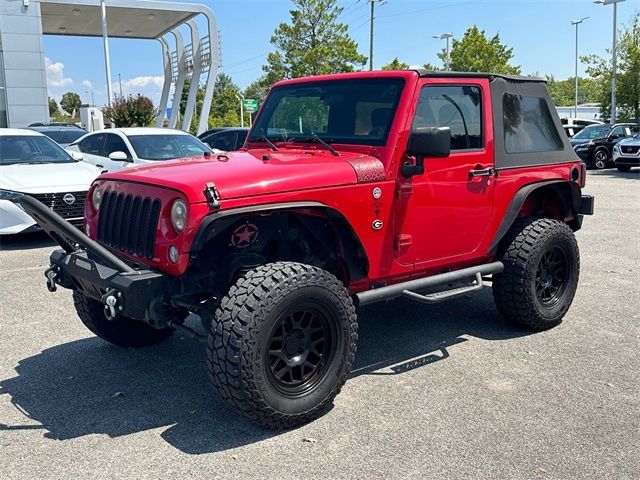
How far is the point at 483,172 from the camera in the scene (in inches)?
186

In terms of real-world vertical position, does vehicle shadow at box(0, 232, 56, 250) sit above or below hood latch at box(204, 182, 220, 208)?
below

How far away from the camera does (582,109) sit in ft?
217

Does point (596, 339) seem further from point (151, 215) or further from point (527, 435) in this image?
point (151, 215)

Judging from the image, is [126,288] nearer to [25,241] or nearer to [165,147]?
[25,241]

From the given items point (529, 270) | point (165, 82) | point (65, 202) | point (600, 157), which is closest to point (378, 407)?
point (529, 270)

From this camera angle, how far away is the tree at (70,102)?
100 metres

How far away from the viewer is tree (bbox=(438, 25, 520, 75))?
38125mm

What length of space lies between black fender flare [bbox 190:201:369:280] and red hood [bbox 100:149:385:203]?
91 millimetres

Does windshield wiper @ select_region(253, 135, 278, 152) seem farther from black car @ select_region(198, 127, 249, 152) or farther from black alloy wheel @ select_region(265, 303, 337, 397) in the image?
black car @ select_region(198, 127, 249, 152)

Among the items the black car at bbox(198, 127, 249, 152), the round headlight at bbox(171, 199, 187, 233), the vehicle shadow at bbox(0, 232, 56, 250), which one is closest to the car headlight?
the vehicle shadow at bbox(0, 232, 56, 250)

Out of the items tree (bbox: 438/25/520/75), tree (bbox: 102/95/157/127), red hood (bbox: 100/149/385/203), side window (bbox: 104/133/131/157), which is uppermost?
tree (bbox: 438/25/520/75)

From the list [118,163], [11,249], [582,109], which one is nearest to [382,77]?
[11,249]

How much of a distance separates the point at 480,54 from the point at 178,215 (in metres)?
38.0

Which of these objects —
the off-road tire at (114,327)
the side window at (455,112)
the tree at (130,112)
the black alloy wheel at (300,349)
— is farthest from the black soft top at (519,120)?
the tree at (130,112)
